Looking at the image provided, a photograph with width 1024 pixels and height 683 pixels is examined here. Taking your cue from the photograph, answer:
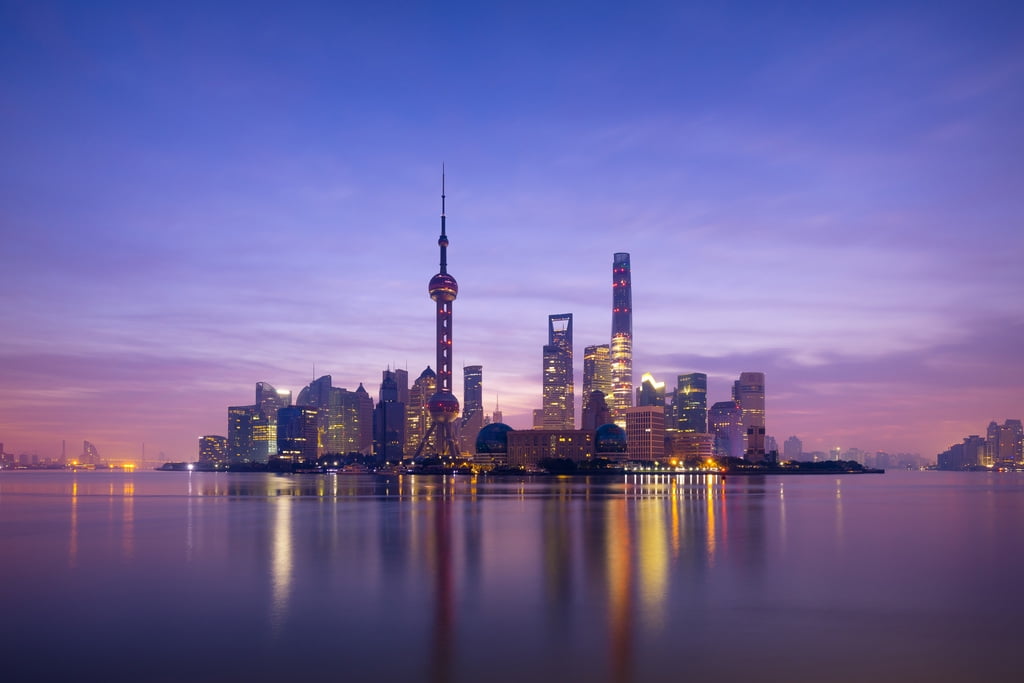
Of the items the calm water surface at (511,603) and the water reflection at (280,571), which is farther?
the water reflection at (280,571)

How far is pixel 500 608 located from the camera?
36.7m

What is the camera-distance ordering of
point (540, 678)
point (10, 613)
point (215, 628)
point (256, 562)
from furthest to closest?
point (256, 562) → point (10, 613) → point (215, 628) → point (540, 678)

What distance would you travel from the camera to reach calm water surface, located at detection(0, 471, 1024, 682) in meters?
27.5

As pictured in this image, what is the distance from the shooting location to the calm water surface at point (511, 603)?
2747 centimetres

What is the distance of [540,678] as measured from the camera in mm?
25719

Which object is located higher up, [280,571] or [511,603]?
[511,603]

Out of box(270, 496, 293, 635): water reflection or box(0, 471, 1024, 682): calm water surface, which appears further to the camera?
box(270, 496, 293, 635): water reflection

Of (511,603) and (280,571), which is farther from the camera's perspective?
(280,571)

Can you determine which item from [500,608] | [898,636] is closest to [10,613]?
[500,608]

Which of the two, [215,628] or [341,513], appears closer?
[215,628]

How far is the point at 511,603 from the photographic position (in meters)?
37.9

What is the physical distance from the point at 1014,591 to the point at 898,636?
15920 mm

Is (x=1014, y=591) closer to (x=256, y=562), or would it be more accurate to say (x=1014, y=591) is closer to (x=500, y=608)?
(x=500, y=608)

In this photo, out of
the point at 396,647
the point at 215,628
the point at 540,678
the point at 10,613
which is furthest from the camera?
the point at 10,613
